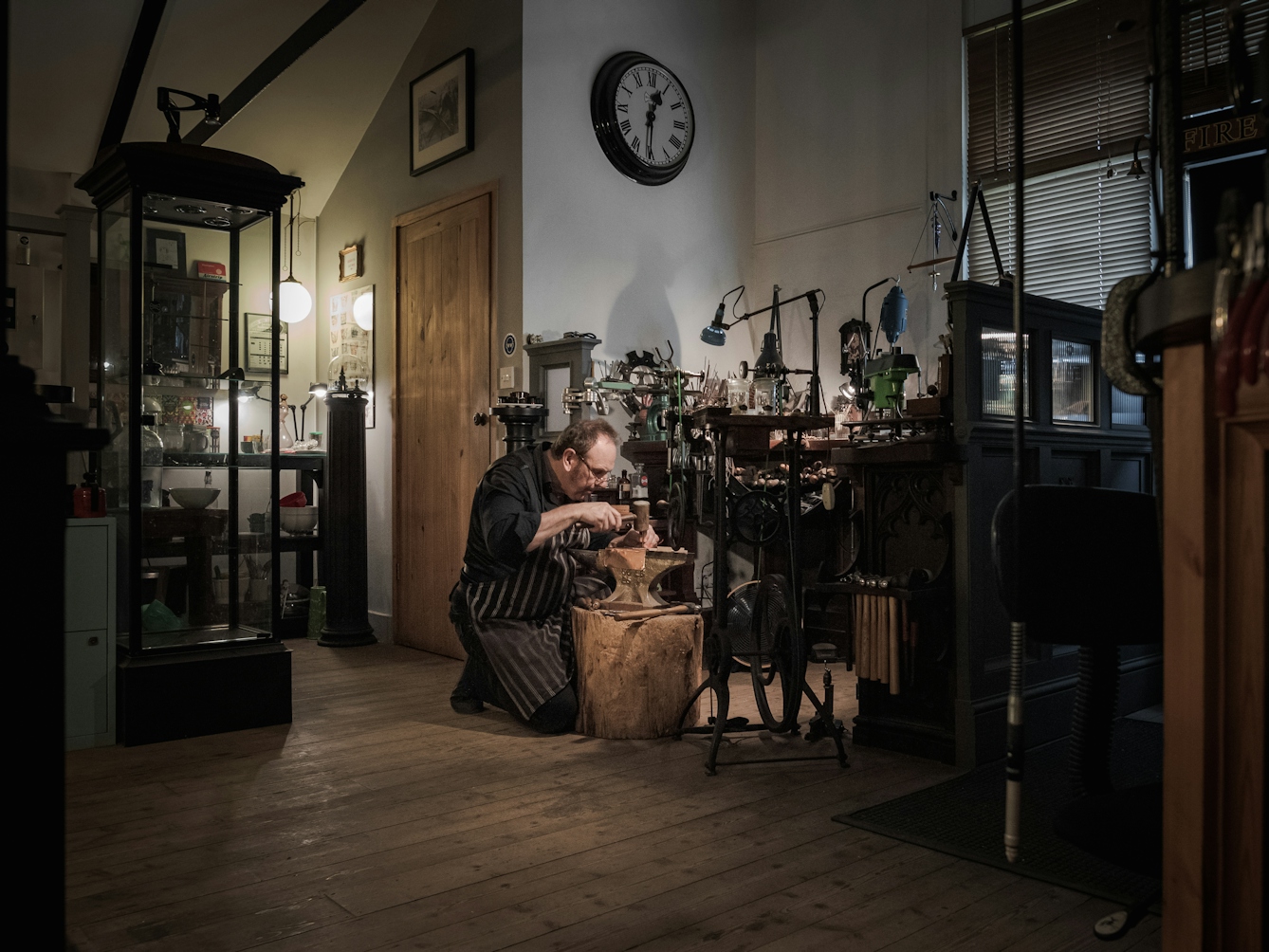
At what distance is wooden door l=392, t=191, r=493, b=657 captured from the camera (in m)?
5.41

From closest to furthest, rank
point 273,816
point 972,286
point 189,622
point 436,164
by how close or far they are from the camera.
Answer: point 273,816 < point 972,286 < point 189,622 < point 436,164

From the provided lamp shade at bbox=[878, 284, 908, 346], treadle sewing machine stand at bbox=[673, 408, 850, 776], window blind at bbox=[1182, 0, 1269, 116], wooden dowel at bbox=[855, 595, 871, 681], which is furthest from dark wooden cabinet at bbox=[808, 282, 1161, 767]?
window blind at bbox=[1182, 0, 1269, 116]

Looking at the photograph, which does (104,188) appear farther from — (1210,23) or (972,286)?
(1210,23)

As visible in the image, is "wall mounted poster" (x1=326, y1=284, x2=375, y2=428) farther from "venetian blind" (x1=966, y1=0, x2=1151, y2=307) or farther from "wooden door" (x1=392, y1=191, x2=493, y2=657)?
"venetian blind" (x1=966, y1=0, x2=1151, y2=307)

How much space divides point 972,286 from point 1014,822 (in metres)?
2.21

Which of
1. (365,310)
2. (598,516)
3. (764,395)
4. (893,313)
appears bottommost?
(598,516)

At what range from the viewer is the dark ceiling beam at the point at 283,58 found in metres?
5.59

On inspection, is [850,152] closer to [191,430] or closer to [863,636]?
[863,636]

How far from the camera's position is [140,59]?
534 cm

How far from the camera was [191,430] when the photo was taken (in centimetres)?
406

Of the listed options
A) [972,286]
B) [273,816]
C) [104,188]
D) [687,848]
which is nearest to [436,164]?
[104,188]

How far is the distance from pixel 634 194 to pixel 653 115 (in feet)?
1.58

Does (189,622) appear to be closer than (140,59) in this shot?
Yes

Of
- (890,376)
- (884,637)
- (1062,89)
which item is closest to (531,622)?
(884,637)
